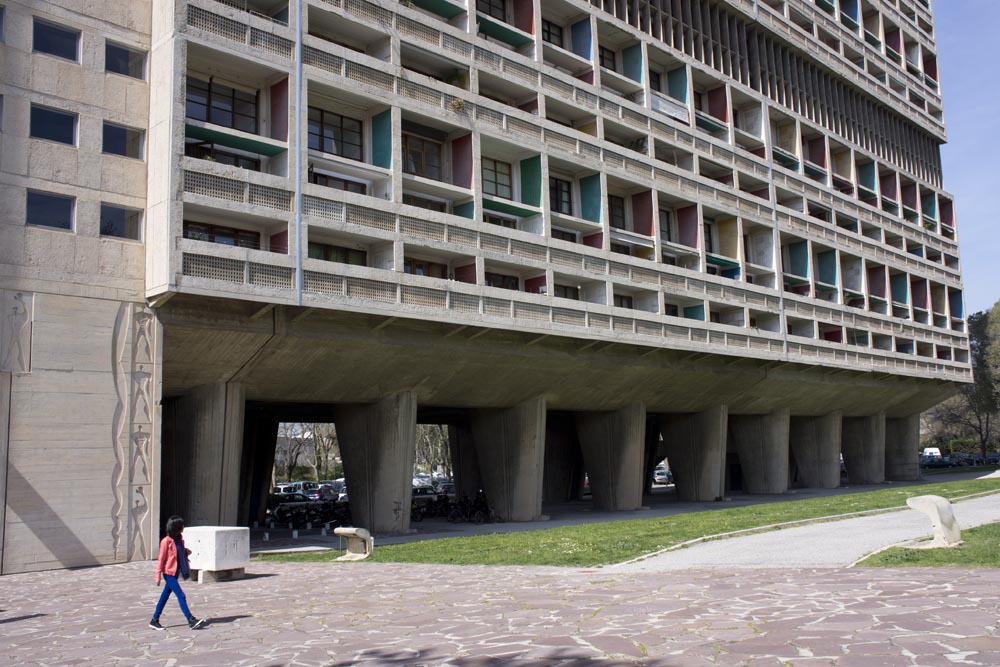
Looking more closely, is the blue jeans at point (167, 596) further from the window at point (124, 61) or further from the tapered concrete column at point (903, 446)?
the tapered concrete column at point (903, 446)

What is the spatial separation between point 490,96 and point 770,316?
17730 mm

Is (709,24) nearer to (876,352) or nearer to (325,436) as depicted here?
(876,352)

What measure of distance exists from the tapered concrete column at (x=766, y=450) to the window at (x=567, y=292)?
60.2 ft

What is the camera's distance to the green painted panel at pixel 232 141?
24.3 metres

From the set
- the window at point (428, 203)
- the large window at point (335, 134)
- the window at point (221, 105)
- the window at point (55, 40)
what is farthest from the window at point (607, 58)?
the window at point (55, 40)

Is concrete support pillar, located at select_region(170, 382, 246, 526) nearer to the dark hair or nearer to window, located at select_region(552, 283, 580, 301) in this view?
window, located at select_region(552, 283, 580, 301)

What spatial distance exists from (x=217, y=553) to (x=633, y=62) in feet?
Result: 91.0

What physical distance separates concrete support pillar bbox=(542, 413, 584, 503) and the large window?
25.5 m

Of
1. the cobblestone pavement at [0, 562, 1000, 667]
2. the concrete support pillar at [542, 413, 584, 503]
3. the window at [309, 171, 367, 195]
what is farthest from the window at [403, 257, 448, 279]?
the concrete support pillar at [542, 413, 584, 503]

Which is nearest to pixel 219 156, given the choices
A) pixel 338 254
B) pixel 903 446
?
pixel 338 254

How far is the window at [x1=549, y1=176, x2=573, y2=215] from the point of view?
3484 cm

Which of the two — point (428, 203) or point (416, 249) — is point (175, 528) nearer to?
point (416, 249)

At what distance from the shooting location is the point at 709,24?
140 feet

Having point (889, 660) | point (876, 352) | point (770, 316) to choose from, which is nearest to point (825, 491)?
point (876, 352)
